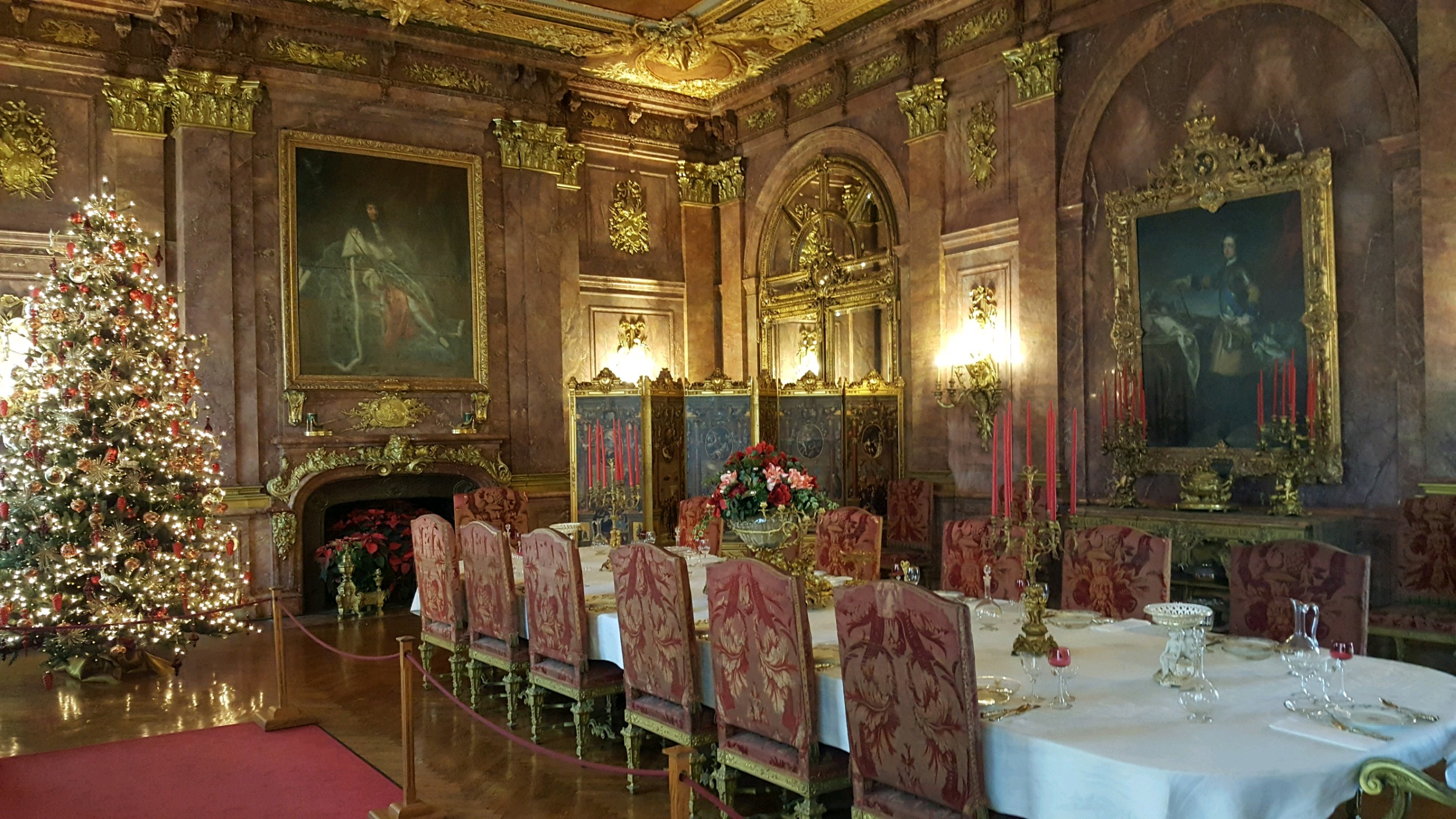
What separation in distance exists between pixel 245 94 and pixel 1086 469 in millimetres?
7747

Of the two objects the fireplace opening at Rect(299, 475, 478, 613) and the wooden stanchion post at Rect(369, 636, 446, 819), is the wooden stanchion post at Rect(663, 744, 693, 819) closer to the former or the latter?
the wooden stanchion post at Rect(369, 636, 446, 819)

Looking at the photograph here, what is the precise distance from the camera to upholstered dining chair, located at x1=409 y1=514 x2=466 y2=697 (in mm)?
5910

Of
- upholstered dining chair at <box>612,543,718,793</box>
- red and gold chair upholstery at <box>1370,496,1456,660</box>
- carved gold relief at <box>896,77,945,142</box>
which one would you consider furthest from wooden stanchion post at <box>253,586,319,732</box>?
carved gold relief at <box>896,77,945,142</box>

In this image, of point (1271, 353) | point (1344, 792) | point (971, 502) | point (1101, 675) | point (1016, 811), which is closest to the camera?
point (1344, 792)

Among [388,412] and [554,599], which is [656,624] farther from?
[388,412]

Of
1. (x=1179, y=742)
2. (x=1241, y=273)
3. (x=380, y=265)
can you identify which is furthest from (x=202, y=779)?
(x=1241, y=273)

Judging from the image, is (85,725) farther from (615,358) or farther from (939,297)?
(939,297)

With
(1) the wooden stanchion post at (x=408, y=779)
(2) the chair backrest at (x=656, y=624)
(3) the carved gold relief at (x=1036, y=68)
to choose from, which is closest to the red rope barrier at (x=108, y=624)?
(1) the wooden stanchion post at (x=408, y=779)

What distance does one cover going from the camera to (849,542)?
20.4 ft

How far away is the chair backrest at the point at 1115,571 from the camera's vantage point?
4.48m

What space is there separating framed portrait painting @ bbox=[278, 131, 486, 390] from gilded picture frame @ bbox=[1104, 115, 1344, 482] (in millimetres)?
5935

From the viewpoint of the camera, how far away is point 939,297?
896 centimetres

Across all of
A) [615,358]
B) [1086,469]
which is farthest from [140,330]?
[1086,469]

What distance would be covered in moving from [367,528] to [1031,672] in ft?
25.4
